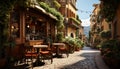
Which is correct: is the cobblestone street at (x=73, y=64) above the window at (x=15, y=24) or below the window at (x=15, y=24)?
below

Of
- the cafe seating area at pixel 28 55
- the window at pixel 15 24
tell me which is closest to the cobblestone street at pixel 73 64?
the cafe seating area at pixel 28 55

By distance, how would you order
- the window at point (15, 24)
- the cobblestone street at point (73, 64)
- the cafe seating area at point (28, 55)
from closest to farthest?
the cobblestone street at point (73, 64) < the cafe seating area at point (28, 55) < the window at point (15, 24)

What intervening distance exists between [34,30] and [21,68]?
30.4 feet

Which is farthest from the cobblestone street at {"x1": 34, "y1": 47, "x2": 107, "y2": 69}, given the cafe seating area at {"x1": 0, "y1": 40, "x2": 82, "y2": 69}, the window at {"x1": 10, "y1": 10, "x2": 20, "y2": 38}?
the window at {"x1": 10, "y1": 10, "x2": 20, "y2": 38}

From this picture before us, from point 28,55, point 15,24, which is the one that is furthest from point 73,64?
point 15,24

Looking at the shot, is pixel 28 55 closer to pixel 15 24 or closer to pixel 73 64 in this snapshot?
pixel 73 64

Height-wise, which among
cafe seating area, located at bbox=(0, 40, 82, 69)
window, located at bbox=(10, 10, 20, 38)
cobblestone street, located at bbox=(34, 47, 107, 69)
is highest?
window, located at bbox=(10, 10, 20, 38)

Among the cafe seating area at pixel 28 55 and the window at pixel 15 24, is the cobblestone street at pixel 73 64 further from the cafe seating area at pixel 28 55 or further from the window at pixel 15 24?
the window at pixel 15 24

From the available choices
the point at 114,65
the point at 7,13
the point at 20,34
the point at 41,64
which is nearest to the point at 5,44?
the point at 7,13

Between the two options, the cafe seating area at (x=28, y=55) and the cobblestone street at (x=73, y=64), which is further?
the cafe seating area at (x=28, y=55)

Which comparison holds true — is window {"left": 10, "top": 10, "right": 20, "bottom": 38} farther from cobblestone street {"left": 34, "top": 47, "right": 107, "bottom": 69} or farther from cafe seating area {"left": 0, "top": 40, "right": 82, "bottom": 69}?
cobblestone street {"left": 34, "top": 47, "right": 107, "bottom": 69}

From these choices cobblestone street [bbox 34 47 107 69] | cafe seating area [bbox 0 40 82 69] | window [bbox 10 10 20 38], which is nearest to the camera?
cobblestone street [bbox 34 47 107 69]

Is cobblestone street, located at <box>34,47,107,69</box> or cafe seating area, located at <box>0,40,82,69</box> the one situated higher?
cafe seating area, located at <box>0,40,82,69</box>

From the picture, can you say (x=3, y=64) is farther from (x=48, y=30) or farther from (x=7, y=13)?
(x=48, y=30)
